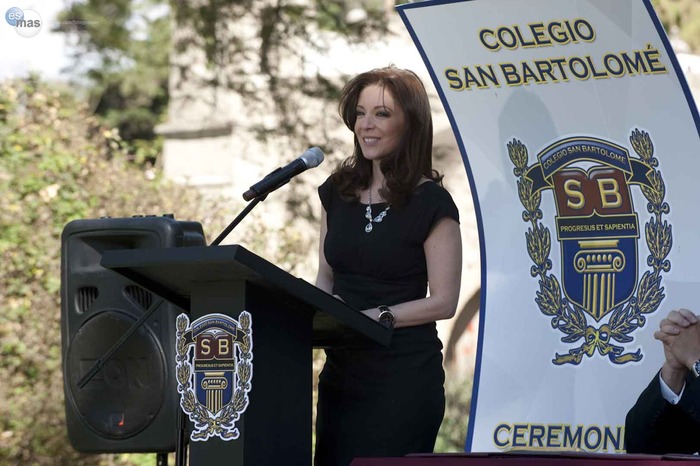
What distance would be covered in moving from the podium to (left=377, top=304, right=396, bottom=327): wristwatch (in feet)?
0.71

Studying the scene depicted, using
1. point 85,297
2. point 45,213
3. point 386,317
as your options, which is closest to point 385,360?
point 386,317

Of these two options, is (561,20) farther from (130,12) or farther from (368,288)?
(130,12)

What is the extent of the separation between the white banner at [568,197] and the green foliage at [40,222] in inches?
163

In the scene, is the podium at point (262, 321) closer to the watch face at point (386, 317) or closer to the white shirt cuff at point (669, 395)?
the watch face at point (386, 317)

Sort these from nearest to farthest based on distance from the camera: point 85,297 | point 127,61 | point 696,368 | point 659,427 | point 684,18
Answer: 1. point 696,368
2. point 659,427
3. point 85,297
4. point 684,18
5. point 127,61

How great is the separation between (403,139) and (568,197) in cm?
51

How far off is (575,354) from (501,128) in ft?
2.32

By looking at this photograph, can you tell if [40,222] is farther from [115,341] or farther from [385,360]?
[385,360]

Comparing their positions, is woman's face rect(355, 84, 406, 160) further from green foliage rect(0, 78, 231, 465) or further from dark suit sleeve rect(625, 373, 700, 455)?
green foliage rect(0, 78, 231, 465)

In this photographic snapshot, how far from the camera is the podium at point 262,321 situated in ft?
8.45

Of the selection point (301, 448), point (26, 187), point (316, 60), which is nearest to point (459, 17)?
point (301, 448)

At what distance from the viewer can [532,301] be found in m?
3.42

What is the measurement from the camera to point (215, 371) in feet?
8.66

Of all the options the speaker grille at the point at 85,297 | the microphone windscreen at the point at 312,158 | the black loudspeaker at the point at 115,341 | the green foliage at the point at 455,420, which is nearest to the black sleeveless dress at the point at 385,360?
the microphone windscreen at the point at 312,158
